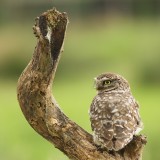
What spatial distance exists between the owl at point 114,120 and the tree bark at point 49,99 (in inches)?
3.6

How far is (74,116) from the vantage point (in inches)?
751

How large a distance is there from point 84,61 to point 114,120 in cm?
1619

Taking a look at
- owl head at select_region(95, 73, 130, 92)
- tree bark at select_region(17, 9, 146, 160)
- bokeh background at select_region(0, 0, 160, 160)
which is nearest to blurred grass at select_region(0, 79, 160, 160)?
bokeh background at select_region(0, 0, 160, 160)

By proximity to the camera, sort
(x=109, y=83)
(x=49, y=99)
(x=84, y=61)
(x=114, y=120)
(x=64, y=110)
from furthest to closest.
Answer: (x=84, y=61)
(x=64, y=110)
(x=109, y=83)
(x=114, y=120)
(x=49, y=99)

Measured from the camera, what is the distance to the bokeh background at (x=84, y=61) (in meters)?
17.6

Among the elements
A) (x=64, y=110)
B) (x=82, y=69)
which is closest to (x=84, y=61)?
(x=82, y=69)

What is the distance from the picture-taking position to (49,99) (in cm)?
816

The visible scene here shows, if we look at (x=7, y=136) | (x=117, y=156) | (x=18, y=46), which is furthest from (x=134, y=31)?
(x=117, y=156)

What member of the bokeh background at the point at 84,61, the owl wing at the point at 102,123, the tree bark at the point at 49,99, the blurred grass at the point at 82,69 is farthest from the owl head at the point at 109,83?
the blurred grass at the point at 82,69

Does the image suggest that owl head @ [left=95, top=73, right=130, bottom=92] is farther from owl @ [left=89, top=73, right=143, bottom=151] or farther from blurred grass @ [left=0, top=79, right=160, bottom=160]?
blurred grass @ [left=0, top=79, right=160, bottom=160]

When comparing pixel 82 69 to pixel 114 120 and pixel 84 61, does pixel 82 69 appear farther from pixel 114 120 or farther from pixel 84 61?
pixel 114 120

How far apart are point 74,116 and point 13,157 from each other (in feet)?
16.5

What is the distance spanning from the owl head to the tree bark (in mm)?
1129

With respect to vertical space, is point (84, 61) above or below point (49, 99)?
above
